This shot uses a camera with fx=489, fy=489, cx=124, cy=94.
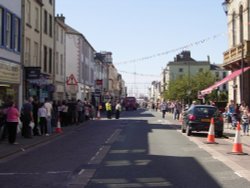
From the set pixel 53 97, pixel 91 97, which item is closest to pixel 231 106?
pixel 53 97

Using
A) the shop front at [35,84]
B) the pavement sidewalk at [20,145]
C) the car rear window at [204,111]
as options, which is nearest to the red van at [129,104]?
the shop front at [35,84]

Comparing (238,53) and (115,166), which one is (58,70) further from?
(115,166)

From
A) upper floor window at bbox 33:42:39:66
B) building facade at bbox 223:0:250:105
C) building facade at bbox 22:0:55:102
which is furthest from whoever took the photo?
building facade at bbox 223:0:250:105

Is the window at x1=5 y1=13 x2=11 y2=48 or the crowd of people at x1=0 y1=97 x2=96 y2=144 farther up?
the window at x1=5 y1=13 x2=11 y2=48

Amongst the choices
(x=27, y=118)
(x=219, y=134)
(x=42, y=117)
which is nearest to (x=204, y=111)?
(x=219, y=134)

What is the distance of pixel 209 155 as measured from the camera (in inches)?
582

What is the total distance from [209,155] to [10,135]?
7808 millimetres

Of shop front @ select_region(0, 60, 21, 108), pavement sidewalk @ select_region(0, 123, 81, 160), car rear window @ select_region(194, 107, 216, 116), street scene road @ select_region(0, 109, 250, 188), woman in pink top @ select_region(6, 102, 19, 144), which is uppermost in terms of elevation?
shop front @ select_region(0, 60, 21, 108)

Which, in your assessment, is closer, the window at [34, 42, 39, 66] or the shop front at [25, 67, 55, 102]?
the shop front at [25, 67, 55, 102]

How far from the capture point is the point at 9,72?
25.1 metres

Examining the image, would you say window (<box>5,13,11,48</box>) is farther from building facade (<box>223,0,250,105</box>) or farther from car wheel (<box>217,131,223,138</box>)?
building facade (<box>223,0,250,105</box>)

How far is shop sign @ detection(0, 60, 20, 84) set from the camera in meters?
23.8

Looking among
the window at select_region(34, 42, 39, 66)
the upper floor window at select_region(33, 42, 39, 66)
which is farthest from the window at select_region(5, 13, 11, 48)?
the window at select_region(34, 42, 39, 66)

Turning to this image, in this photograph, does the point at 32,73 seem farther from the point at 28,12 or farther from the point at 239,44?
the point at 239,44
